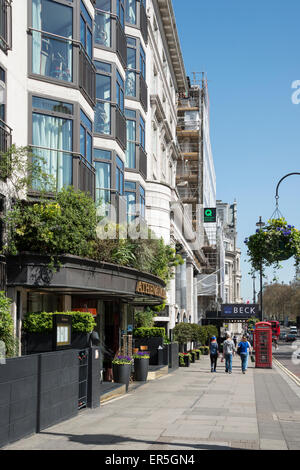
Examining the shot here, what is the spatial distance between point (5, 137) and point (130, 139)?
14218mm

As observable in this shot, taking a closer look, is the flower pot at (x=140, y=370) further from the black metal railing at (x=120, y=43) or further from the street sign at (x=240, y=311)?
the street sign at (x=240, y=311)

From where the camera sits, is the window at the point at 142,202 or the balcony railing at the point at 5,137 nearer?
the balcony railing at the point at 5,137

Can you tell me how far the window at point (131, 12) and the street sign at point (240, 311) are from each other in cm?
3601

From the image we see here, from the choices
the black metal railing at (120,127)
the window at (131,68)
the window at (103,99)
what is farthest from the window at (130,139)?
the window at (103,99)

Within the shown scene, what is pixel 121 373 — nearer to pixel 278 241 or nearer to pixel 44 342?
pixel 44 342

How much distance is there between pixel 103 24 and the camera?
80.2ft

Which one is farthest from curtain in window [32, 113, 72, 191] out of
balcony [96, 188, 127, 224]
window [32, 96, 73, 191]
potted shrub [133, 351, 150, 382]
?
potted shrub [133, 351, 150, 382]

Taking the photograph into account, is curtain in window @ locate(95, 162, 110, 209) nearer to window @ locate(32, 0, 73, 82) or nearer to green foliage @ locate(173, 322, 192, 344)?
window @ locate(32, 0, 73, 82)

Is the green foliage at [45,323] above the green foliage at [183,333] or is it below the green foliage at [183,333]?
above

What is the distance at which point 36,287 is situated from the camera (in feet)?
54.1

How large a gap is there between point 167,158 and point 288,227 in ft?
94.6

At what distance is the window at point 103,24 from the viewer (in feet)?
78.7

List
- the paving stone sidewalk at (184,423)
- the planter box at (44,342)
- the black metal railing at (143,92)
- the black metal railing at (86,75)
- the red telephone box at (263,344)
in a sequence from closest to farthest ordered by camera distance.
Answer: the paving stone sidewalk at (184,423) → the planter box at (44,342) → the black metal railing at (86,75) → the black metal railing at (143,92) → the red telephone box at (263,344)

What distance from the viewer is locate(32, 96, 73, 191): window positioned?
57.8 feet
